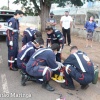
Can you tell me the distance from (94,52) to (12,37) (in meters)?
4.50

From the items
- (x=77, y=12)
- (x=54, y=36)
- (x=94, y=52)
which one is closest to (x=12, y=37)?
(x=54, y=36)

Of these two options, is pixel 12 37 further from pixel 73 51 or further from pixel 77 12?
pixel 77 12

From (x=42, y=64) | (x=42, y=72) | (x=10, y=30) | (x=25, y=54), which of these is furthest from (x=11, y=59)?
(x=42, y=72)

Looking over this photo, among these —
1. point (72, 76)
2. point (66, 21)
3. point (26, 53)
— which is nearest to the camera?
point (72, 76)

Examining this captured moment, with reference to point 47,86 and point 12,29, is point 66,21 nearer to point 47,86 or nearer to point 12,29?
point 12,29

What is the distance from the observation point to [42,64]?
18.4ft

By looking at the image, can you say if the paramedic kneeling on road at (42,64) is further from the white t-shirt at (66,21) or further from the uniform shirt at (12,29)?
the white t-shirt at (66,21)

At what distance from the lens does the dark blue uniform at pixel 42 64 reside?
5.49 m

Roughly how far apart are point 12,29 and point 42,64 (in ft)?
6.55

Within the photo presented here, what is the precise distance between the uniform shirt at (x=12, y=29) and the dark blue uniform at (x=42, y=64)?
5.80 feet

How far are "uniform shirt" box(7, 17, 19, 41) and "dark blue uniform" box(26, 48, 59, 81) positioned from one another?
5.80 feet

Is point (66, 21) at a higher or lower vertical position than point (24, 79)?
higher

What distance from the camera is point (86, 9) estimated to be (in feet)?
66.0

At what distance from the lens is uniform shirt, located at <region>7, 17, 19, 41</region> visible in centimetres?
709
